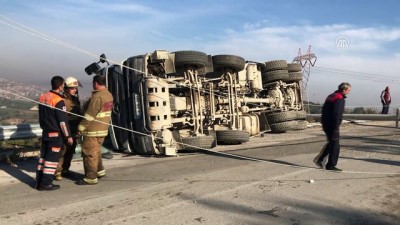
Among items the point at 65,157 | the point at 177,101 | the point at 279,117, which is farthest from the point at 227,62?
the point at 65,157

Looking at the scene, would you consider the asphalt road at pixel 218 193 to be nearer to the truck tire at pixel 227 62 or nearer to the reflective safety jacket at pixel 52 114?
the reflective safety jacket at pixel 52 114

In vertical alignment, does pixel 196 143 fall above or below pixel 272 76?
below

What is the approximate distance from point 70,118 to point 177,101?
2856 mm

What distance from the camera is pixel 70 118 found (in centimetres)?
713

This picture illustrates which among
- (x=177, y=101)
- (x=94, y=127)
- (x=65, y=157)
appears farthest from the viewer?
(x=177, y=101)

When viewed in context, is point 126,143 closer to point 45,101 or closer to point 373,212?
point 45,101

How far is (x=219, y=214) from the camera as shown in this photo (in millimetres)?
4523

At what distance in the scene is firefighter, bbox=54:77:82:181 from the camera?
21.6ft

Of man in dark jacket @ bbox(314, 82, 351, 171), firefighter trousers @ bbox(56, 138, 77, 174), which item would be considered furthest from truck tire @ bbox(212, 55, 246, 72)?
firefighter trousers @ bbox(56, 138, 77, 174)

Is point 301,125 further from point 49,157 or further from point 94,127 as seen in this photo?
point 49,157

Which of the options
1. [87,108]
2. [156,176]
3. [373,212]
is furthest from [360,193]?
[87,108]

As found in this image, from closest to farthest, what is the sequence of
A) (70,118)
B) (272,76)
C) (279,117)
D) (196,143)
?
(70,118)
(196,143)
(279,117)
(272,76)

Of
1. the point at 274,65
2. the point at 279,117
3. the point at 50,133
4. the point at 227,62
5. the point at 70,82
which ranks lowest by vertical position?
the point at 279,117

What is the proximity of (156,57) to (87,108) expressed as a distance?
274 centimetres
